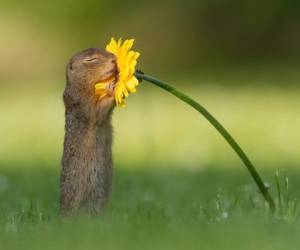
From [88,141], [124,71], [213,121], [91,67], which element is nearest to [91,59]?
[91,67]

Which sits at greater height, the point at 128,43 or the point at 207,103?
the point at 207,103

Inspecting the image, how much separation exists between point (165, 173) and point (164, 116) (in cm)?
542

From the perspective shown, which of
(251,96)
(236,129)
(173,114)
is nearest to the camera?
(236,129)

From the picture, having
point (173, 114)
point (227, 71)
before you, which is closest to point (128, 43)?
point (173, 114)

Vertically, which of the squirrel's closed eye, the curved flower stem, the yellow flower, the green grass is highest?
the squirrel's closed eye

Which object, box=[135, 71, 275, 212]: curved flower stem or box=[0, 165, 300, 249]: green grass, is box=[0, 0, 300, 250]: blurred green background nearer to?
box=[0, 165, 300, 249]: green grass

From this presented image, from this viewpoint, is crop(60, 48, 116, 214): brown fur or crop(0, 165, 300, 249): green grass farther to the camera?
crop(60, 48, 116, 214): brown fur

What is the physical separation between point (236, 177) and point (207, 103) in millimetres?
7301

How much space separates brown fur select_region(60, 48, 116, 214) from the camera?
6.89 metres

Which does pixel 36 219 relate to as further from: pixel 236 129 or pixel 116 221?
pixel 236 129

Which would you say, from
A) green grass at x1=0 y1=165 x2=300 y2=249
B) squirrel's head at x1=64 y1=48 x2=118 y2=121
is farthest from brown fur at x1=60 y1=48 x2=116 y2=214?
green grass at x1=0 y1=165 x2=300 y2=249

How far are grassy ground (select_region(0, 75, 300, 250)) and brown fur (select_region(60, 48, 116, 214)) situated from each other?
18 cm

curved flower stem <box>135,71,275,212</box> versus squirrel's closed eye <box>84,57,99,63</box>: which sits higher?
squirrel's closed eye <box>84,57,99,63</box>

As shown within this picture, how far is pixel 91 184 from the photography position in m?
6.86
